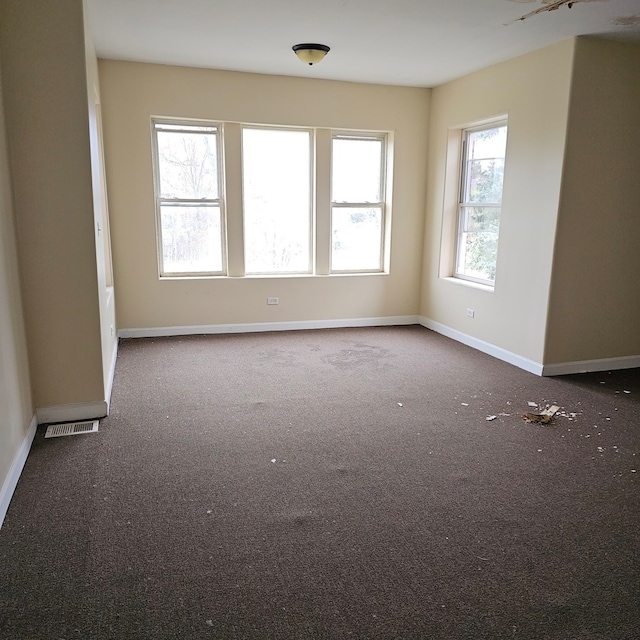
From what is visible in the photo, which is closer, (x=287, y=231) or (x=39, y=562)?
(x=39, y=562)

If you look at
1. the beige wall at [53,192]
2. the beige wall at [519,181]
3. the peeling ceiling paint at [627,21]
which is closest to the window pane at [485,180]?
the beige wall at [519,181]

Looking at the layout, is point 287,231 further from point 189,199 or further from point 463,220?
point 463,220

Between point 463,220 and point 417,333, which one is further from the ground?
point 463,220

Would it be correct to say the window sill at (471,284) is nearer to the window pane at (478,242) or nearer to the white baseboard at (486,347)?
the window pane at (478,242)

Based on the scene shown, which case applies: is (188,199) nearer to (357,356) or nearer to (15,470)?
(357,356)

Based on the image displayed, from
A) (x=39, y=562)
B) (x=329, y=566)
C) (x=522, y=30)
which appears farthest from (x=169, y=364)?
(x=522, y=30)

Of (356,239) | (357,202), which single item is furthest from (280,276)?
(357,202)

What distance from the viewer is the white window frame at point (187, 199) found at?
17.2 ft

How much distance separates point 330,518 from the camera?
235 centimetres

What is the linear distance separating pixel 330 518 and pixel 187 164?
4190 mm

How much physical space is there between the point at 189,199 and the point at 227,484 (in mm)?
3606

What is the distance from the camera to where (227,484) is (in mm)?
2625

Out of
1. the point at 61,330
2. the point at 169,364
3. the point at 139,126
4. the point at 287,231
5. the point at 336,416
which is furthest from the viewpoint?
the point at 287,231

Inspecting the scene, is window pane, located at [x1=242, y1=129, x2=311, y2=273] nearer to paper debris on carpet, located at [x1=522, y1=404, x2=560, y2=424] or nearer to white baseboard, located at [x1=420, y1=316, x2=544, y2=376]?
white baseboard, located at [x1=420, y1=316, x2=544, y2=376]
